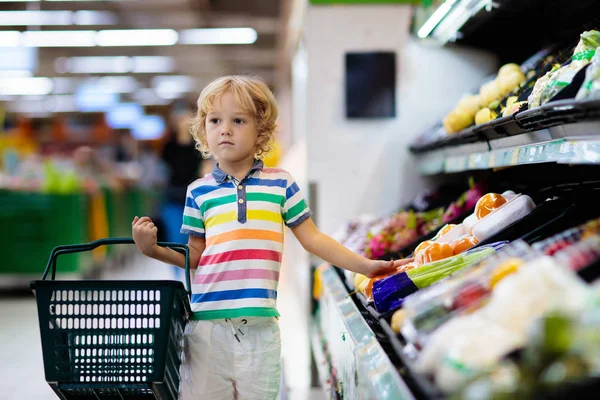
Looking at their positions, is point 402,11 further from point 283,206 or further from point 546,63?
point 283,206

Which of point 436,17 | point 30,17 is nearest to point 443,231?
point 436,17

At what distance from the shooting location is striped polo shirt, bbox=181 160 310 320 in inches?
88.6

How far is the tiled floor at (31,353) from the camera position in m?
4.25

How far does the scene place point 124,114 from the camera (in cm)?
2745

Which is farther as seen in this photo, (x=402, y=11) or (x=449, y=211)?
(x=402, y=11)

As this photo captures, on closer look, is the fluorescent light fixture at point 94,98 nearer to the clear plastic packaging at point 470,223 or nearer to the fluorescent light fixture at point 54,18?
the fluorescent light fixture at point 54,18


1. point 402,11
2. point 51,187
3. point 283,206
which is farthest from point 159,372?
point 51,187

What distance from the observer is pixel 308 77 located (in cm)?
462

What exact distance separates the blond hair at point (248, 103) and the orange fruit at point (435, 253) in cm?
62

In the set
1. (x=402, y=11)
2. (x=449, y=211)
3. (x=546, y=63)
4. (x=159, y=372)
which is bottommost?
(x=159, y=372)

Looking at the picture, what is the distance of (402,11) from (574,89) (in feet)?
9.09

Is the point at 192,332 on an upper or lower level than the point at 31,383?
upper

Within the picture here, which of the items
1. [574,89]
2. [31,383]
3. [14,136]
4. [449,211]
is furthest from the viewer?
[14,136]

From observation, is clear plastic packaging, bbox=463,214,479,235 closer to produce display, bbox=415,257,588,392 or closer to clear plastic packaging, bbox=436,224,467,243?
clear plastic packaging, bbox=436,224,467,243
